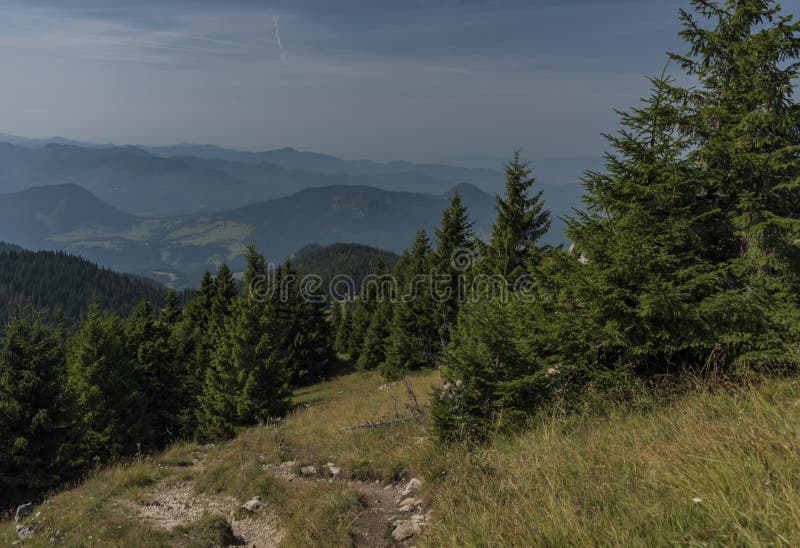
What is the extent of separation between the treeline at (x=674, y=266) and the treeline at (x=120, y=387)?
13.0m

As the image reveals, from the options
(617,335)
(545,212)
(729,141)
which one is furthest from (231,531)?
(545,212)

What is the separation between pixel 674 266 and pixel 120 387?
26.7m

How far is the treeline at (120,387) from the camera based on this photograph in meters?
15.9

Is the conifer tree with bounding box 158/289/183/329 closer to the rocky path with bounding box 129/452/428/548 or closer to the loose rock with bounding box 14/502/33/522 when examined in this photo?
the loose rock with bounding box 14/502/33/522

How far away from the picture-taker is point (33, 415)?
638 inches

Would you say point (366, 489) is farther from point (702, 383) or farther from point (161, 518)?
point (702, 383)

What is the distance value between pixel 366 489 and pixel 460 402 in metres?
2.53

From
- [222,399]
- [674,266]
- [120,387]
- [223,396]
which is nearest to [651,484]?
[674,266]

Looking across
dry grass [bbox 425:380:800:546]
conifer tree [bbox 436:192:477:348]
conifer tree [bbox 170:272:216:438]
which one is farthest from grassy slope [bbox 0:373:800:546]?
conifer tree [bbox 170:272:216:438]

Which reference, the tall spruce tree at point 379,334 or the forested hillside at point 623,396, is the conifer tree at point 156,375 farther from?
the tall spruce tree at point 379,334

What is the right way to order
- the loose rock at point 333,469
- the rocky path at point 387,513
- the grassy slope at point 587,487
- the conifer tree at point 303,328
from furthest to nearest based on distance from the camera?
the conifer tree at point 303,328
the loose rock at point 333,469
the rocky path at point 387,513
the grassy slope at point 587,487

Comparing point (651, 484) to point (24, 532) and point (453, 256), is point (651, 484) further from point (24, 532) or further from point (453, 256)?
point (453, 256)

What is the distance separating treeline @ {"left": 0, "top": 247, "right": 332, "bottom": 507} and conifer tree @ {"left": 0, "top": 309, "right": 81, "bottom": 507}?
39mm

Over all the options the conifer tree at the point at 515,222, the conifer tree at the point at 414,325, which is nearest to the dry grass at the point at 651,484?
the conifer tree at the point at 515,222
